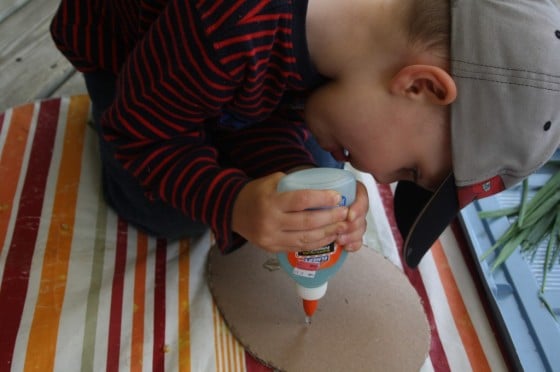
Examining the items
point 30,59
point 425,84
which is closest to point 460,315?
point 425,84

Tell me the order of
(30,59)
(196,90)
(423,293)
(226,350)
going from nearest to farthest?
(196,90) → (226,350) → (423,293) → (30,59)

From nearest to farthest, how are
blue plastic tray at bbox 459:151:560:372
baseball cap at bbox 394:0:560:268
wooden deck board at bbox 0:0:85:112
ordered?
baseball cap at bbox 394:0:560:268, blue plastic tray at bbox 459:151:560:372, wooden deck board at bbox 0:0:85:112

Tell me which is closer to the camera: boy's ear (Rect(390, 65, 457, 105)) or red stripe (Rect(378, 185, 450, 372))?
boy's ear (Rect(390, 65, 457, 105))

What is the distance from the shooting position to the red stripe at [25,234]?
27.2 inches

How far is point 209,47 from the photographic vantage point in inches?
21.5

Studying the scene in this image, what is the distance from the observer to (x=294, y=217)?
→ 1.84 ft

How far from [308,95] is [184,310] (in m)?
0.34

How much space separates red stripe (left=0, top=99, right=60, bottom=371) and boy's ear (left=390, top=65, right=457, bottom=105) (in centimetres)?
56

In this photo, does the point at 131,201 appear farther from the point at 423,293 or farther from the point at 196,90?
the point at 423,293

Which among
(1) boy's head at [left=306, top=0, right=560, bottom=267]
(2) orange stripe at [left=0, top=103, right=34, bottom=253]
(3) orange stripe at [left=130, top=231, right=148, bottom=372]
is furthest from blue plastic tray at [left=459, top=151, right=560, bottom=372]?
(2) orange stripe at [left=0, top=103, right=34, bottom=253]

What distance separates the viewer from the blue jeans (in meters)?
0.78

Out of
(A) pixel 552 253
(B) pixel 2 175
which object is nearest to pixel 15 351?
(B) pixel 2 175

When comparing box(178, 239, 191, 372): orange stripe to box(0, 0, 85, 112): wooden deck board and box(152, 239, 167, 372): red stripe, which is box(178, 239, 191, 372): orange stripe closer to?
box(152, 239, 167, 372): red stripe

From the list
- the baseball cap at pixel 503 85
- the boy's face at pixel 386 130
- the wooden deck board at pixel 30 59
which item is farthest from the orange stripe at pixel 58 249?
the baseball cap at pixel 503 85
